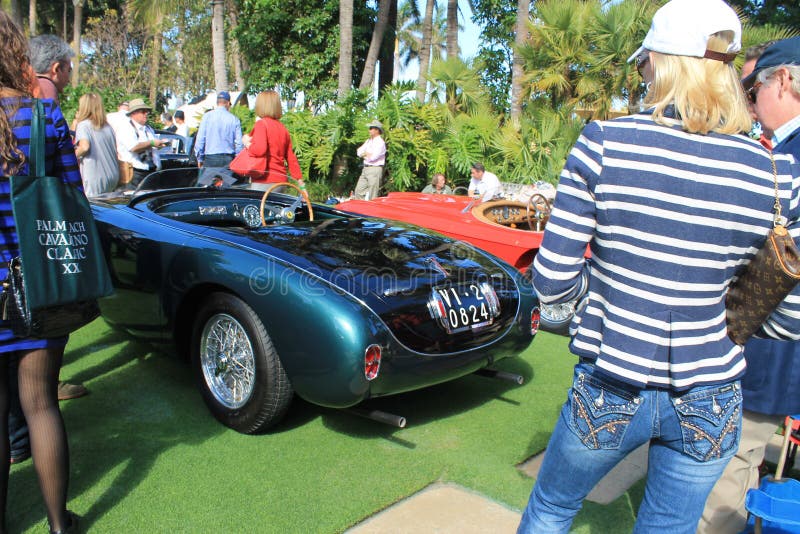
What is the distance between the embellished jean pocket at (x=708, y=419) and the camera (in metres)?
1.50

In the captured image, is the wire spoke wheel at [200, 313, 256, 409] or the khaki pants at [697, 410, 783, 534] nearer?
the khaki pants at [697, 410, 783, 534]

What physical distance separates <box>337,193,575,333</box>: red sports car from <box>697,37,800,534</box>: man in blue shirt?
9.98 ft

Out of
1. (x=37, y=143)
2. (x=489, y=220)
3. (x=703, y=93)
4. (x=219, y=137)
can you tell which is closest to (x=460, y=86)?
(x=219, y=137)

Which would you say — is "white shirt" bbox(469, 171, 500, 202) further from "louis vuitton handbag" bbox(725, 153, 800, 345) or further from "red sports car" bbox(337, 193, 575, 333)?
"louis vuitton handbag" bbox(725, 153, 800, 345)

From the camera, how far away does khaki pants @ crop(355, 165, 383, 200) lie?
11.7 metres

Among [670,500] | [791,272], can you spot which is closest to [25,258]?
[670,500]

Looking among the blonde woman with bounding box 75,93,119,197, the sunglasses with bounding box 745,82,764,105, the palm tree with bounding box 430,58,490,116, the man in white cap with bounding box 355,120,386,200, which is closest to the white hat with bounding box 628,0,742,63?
the sunglasses with bounding box 745,82,764,105

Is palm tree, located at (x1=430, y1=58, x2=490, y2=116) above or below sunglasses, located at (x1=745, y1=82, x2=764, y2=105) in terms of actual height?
above

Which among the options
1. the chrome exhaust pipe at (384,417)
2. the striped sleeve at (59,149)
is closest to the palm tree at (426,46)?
the chrome exhaust pipe at (384,417)

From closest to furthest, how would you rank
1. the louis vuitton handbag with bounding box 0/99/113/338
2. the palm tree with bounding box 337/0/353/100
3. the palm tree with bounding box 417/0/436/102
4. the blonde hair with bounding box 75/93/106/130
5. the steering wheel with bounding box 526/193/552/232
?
1. the louis vuitton handbag with bounding box 0/99/113/338
2. the blonde hair with bounding box 75/93/106/130
3. the steering wheel with bounding box 526/193/552/232
4. the palm tree with bounding box 337/0/353/100
5. the palm tree with bounding box 417/0/436/102

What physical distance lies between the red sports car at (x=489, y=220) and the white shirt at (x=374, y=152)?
14.3 feet

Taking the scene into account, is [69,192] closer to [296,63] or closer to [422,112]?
[422,112]

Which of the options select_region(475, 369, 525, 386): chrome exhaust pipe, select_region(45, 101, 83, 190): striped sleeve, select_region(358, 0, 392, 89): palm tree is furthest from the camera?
select_region(358, 0, 392, 89): palm tree

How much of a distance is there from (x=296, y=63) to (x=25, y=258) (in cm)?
1745
